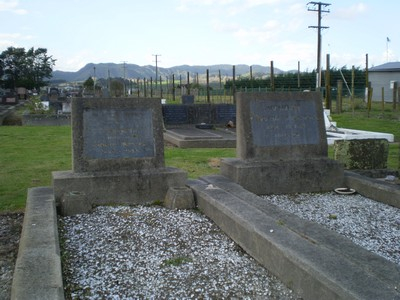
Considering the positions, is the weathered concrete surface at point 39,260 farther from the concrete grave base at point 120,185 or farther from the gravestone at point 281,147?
the gravestone at point 281,147

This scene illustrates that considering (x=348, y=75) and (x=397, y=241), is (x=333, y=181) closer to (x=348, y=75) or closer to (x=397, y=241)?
(x=397, y=241)

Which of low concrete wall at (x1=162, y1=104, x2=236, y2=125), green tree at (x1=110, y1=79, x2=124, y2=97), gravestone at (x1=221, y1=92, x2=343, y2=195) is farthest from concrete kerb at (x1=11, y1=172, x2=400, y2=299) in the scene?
green tree at (x1=110, y1=79, x2=124, y2=97)

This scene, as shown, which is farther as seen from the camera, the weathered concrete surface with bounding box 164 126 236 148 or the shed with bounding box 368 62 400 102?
the shed with bounding box 368 62 400 102

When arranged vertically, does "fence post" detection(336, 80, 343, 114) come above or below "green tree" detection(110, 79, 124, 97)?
below

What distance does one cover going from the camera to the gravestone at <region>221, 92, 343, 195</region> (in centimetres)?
666

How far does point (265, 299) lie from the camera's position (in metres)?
3.31

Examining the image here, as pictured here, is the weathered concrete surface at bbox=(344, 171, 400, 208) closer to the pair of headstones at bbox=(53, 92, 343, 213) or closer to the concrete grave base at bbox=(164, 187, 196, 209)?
the pair of headstones at bbox=(53, 92, 343, 213)

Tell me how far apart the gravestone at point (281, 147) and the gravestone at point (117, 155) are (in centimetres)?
110

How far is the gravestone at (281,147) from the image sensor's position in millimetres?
6664

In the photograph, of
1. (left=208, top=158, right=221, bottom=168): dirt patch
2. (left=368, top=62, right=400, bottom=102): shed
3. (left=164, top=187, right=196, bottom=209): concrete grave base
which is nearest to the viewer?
(left=164, top=187, right=196, bottom=209): concrete grave base

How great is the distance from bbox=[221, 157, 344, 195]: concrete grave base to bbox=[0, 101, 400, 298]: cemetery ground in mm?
1401

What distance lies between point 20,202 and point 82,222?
1.45m

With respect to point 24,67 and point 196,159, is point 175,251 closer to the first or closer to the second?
point 196,159

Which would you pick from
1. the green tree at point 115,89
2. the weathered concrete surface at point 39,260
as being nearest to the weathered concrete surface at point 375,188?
the weathered concrete surface at point 39,260
